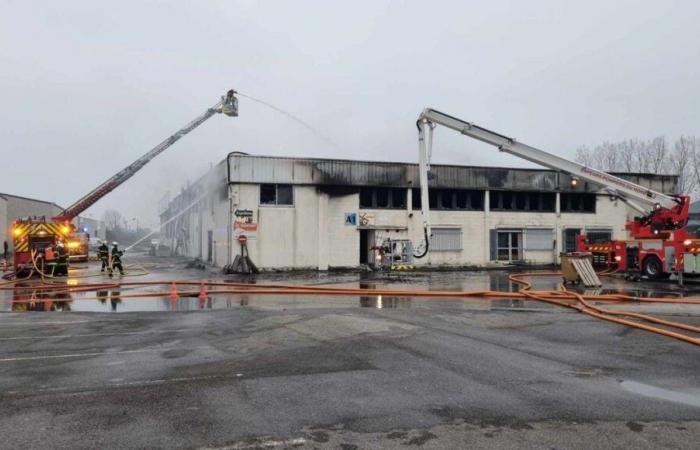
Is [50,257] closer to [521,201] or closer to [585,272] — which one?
[585,272]

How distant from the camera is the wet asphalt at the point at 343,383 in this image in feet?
14.3

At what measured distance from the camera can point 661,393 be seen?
220 inches

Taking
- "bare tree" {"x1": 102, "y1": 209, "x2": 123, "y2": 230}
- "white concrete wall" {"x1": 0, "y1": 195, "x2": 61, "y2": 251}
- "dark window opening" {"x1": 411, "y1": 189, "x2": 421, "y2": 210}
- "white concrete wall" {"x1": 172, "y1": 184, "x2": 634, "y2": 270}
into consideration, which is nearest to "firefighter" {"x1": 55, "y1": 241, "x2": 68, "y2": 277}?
"white concrete wall" {"x1": 172, "y1": 184, "x2": 634, "y2": 270}

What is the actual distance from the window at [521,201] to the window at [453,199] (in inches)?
32.5

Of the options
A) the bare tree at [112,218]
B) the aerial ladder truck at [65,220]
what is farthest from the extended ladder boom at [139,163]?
the bare tree at [112,218]

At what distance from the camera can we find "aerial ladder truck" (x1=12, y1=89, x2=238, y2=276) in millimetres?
21391

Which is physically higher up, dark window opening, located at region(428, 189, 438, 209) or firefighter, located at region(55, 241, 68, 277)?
dark window opening, located at region(428, 189, 438, 209)

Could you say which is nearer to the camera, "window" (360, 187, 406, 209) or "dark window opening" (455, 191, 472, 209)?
"window" (360, 187, 406, 209)

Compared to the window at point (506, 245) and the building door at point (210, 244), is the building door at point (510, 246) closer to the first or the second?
the window at point (506, 245)

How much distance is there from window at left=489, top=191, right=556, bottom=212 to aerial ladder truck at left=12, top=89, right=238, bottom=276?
15.0 metres

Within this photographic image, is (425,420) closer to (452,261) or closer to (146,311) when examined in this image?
(146,311)

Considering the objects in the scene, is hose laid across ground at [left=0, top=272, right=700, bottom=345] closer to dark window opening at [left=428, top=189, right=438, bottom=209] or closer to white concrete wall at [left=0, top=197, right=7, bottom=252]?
dark window opening at [left=428, top=189, right=438, bottom=209]

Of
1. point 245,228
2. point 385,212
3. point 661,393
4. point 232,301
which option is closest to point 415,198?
point 385,212

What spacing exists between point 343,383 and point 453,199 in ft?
78.3
